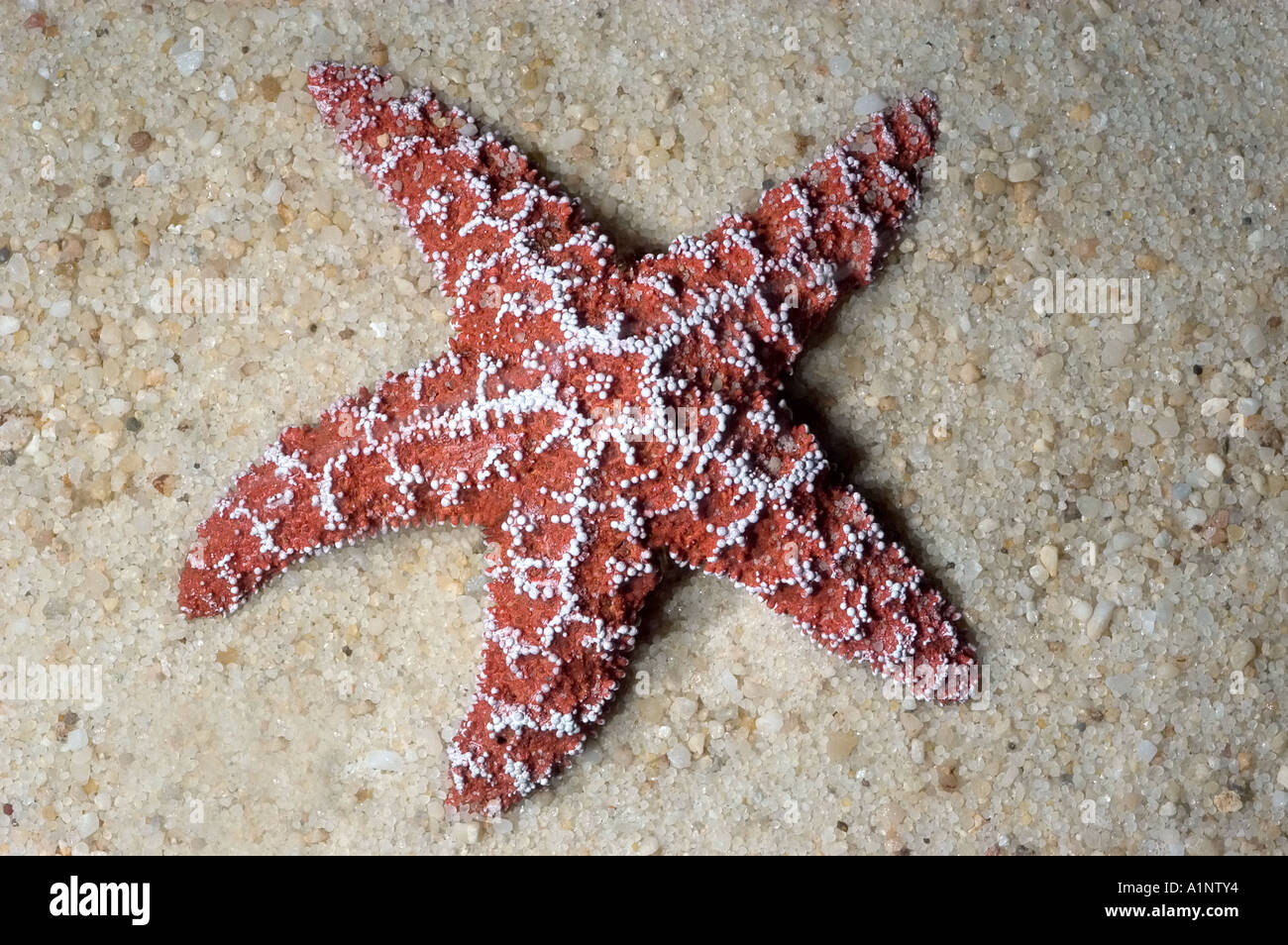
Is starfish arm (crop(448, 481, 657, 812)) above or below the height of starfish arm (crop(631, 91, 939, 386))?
below

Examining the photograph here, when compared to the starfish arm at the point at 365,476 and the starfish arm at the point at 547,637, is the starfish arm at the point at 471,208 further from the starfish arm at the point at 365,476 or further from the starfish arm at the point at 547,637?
the starfish arm at the point at 547,637

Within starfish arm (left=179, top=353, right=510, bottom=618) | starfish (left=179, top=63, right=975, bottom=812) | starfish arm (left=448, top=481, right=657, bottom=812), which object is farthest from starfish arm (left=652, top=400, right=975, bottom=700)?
starfish arm (left=179, top=353, right=510, bottom=618)

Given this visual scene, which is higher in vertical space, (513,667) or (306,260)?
(306,260)

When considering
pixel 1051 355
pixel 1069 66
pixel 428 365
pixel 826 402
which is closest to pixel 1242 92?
pixel 1069 66

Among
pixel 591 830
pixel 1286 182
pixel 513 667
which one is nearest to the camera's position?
pixel 513 667

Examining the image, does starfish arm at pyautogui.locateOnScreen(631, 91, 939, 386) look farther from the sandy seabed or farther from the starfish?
the sandy seabed

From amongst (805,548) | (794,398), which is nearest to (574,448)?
(805,548)
